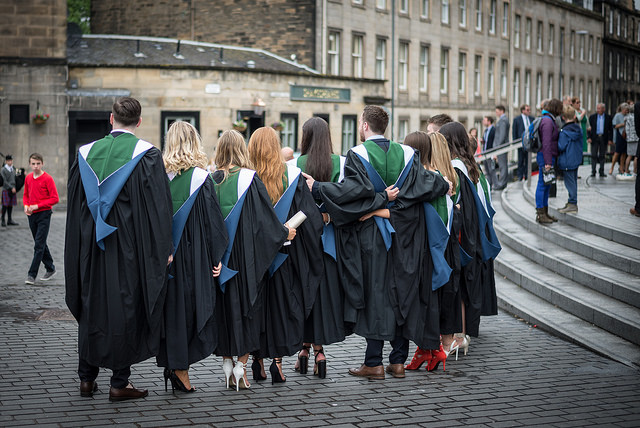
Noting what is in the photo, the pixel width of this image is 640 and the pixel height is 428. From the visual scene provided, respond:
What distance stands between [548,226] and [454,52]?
38.9 metres

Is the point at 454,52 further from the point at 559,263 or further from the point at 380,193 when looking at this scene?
the point at 380,193

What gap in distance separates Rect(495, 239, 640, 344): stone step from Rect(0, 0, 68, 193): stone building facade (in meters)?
18.8

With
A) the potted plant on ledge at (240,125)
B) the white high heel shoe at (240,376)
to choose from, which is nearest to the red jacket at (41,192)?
the white high heel shoe at (240,376)

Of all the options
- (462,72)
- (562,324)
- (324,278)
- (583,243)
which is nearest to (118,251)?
(324,278)

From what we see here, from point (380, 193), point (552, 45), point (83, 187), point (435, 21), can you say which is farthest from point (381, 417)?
point (552, 45)

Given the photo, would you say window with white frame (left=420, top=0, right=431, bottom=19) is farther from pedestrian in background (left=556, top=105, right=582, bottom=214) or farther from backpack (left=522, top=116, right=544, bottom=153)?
pedestrian in background (left=556, top=105, right=582, bottom=214)

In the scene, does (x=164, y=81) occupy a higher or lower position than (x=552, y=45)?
lower

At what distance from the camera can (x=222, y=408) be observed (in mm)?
6699

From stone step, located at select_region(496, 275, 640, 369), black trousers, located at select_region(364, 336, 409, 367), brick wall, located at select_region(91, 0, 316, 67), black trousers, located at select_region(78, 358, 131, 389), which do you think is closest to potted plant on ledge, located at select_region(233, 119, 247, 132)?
brick wall, located at select_region(91, 0, 316, 67)

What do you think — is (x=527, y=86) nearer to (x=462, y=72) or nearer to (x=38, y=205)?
(x=462, y=72)

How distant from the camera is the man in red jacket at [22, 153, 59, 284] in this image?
12.8 m

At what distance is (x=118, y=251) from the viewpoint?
6785mm

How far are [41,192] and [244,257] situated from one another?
654cm

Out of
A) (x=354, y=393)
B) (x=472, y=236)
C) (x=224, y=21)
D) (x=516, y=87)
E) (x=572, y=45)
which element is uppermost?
(x=572, y=45)
